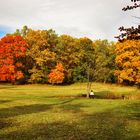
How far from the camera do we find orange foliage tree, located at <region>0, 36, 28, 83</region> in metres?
96.5

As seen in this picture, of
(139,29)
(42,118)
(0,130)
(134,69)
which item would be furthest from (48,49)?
(139,29)

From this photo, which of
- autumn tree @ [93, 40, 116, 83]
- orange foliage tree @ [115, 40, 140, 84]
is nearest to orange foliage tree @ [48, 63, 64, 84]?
autumn tree @ [93, 40, 116, 83]

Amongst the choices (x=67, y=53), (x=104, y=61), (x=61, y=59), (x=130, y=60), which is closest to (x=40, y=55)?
(x=61, y=59)

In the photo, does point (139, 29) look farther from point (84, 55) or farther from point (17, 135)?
point (84, 55)

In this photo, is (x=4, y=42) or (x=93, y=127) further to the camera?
(x=4, y=42)

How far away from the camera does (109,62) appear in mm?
107250

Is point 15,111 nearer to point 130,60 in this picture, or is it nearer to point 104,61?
point 130,60

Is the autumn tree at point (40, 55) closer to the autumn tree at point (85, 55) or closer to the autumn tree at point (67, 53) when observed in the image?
the autumn tree at point (67, 53)

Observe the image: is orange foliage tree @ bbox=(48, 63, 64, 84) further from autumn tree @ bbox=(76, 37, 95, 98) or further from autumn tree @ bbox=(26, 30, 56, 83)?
autumn tree @ bbox=(76, 37, 95, 98)

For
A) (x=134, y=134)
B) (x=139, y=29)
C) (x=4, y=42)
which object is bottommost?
(x=134, y=134)

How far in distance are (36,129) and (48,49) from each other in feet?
268

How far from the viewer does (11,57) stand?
100 metres

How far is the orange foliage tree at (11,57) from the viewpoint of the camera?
96.5 m

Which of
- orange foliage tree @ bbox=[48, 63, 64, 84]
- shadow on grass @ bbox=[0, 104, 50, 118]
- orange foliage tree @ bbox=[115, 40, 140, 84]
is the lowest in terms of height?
shadow on grass @ bbox=[0, 104, 50, 118]
